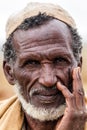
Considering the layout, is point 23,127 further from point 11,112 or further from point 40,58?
point 40,58

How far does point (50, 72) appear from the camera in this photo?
5.32 metres

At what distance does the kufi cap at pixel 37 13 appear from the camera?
5805 mm

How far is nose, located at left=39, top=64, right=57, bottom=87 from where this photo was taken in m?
5.22

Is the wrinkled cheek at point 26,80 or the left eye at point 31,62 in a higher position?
the left eye at point 31,62

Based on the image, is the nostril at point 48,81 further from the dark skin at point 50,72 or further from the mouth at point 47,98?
the mouth at point 47,98

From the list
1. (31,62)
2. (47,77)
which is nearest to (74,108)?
(47,77)

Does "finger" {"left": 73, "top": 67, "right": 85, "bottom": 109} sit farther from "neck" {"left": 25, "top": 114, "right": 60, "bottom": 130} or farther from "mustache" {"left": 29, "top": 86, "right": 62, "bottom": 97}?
"neck" {"left": 25, "top": 114, "right": 60, "bottom": 130}

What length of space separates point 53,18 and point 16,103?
91cm

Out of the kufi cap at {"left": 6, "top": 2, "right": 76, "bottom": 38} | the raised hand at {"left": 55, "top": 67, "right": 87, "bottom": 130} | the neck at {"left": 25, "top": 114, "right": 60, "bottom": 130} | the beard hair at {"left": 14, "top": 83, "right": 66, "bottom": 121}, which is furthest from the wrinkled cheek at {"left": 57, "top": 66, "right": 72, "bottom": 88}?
the kufi cap at {"left": 6, "top": 2, "right": 76, "bottom": 38}

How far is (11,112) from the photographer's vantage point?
19.3 ft

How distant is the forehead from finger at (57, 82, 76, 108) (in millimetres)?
460

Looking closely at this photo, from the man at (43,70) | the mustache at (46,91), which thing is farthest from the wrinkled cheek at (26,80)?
the mustache at (46,91)

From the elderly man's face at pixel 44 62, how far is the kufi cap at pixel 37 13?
0.29 feet

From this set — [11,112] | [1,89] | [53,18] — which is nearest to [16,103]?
[11,112]
